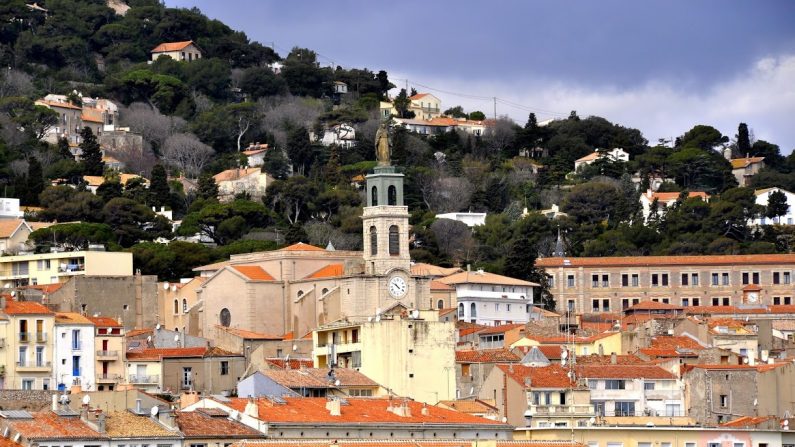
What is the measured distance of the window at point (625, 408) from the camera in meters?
66.1

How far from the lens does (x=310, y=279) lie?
281ft

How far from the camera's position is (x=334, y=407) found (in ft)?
188

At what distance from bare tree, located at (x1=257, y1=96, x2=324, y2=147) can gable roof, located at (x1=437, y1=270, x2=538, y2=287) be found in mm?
44640

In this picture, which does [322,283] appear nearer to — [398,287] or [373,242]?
[373,242]

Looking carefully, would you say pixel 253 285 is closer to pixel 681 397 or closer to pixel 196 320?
pixel 196 320

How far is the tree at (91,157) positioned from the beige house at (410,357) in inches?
2183

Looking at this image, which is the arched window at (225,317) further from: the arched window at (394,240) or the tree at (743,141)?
the tree at (743,141)

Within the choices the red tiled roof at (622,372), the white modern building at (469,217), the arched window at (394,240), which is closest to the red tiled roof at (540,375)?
the red tiled roof at (622,372)

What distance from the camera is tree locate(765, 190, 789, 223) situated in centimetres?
12438

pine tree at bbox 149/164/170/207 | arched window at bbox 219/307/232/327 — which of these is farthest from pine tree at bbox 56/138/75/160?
arched window at bbox 219/307/232/327

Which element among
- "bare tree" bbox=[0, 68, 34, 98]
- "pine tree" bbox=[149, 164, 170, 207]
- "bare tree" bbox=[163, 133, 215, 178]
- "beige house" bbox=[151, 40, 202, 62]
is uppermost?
"beige house" bbox=[151, 40, 202, 62]

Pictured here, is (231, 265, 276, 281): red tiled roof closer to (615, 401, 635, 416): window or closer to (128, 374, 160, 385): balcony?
(128, 374, 160, 385): balcony

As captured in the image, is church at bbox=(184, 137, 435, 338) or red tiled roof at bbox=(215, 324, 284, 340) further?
church at bbox=(184, 137, 435, 338)

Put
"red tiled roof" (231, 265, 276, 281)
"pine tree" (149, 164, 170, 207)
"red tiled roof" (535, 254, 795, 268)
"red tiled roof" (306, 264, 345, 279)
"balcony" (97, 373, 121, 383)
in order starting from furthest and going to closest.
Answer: "pine tree" (149, 164, 170, 207), "red tiled roof" (535, 254, 795, 268), "red tiled roof" (231, 265, 276, 281), "red tiled roof" (306, 264, 345, 279), "balcony" (97, 373, 121, 383)
